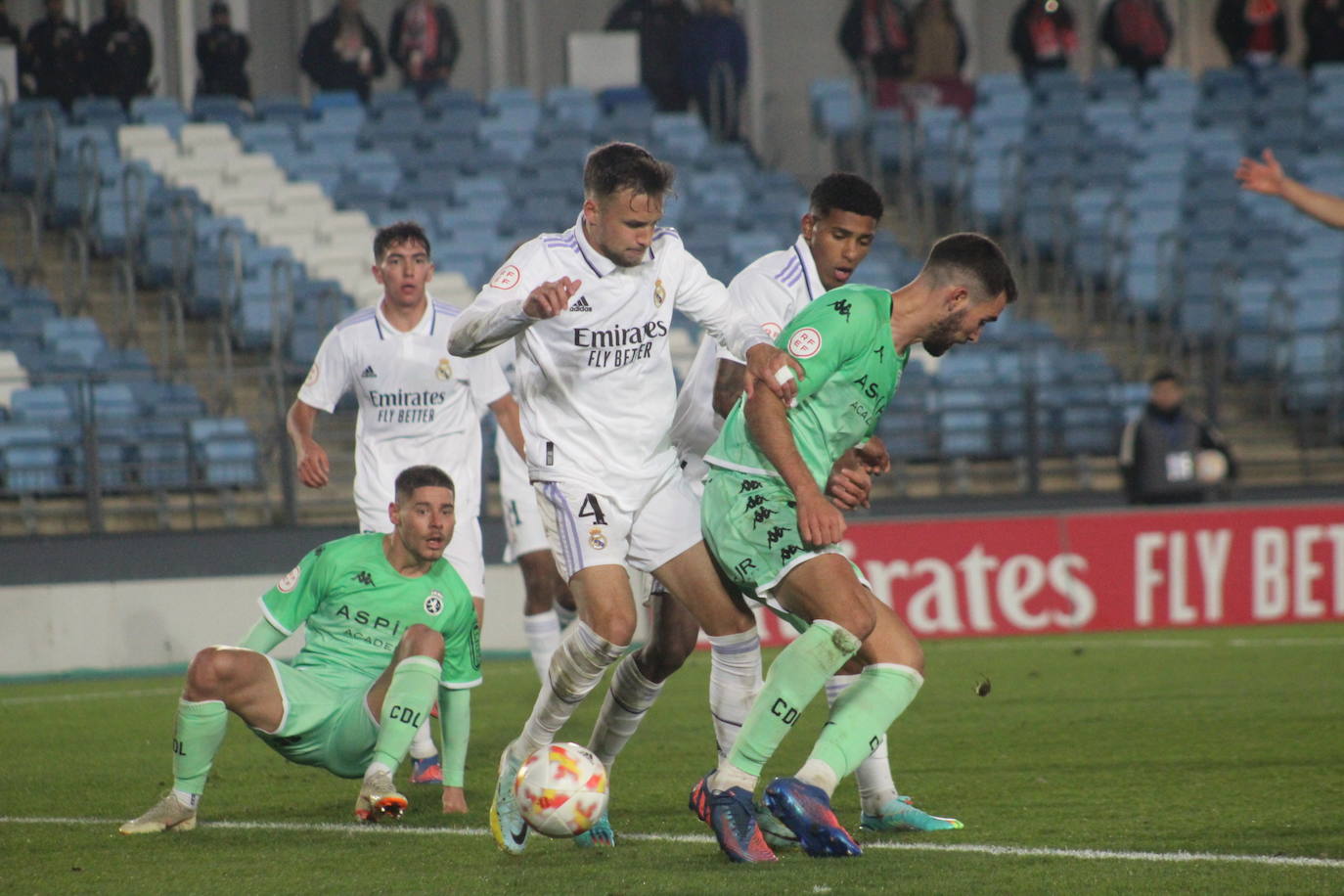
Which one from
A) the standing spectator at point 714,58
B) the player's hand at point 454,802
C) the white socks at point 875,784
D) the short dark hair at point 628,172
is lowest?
the player's hand at point 454,802

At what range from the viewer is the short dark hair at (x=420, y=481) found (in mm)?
6307

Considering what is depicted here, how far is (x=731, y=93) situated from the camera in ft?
63.3

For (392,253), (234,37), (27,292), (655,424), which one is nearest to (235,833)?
(655,424)

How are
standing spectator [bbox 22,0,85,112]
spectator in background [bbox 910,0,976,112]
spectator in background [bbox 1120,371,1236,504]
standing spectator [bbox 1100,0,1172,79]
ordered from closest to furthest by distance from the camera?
spectator in background [bbox 1120,371,1236,504]
standing spectator [bbox 22,0,85,112]
spectator in background [bbox 910,0,976,112]
standing spectator [bbox 1100,0,1172,79]

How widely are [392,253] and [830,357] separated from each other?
3.08 metres

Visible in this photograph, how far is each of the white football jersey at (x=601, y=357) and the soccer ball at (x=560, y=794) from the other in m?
0.97

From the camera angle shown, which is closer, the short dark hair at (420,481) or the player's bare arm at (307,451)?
the short dark hair at (420,481)

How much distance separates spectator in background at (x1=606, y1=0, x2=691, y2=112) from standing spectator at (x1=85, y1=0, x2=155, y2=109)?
5.17m

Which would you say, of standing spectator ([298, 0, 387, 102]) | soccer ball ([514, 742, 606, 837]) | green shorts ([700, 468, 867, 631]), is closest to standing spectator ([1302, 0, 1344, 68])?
standing spectator ([298, 0, 387, 102])

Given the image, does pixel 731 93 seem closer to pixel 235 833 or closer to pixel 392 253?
pixel 392 253

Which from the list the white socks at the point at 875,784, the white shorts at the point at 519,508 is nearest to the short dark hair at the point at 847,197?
the white socks at the point at 875,784

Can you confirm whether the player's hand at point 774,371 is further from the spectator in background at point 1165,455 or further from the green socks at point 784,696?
the spectator in background at point 1165,455

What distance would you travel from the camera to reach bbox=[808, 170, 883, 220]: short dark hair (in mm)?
6125

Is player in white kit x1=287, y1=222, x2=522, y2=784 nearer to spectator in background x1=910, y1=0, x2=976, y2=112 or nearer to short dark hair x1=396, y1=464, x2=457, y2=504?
short dark hair x1=396, y1=464, x2=457, y2=504
